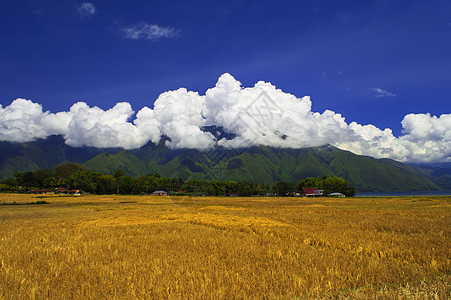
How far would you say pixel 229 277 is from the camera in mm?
6762

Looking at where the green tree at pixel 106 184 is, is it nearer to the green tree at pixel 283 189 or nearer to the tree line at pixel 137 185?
the tree line at pixel 137 185

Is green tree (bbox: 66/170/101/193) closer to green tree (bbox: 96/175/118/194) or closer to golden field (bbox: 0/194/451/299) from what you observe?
green tree (bbox: 96/175/118/194)

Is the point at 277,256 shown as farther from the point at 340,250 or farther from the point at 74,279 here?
the point at 74,279

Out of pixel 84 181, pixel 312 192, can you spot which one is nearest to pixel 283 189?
pixel 312 192

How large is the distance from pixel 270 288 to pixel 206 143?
29.4m

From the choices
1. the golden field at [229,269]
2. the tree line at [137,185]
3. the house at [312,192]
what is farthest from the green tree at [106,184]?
the golden field at [229,269]

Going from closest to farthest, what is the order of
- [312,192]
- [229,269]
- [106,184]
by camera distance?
[229,269]
[106,184]
[312,192]

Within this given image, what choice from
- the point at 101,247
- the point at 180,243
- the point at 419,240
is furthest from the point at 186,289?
the point at 419,240

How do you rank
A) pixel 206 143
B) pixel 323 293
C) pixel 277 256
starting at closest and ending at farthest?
pixel 323 293 → pixel 277 256 → pixel 206 143

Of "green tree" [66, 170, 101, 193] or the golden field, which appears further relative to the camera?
"green tree" [66, 170, 101, 193]

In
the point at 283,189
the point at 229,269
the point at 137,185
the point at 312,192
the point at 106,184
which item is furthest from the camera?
the point at 283,189

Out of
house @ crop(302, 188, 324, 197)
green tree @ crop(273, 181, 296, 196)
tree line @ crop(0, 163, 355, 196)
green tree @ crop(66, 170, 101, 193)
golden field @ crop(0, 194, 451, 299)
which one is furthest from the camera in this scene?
green tree @ crop(273, 181, 296, 196)

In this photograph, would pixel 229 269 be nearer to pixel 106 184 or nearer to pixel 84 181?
pixel 84 181

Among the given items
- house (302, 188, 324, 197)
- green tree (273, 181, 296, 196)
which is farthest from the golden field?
green tree (273, 181, 296, 196)
